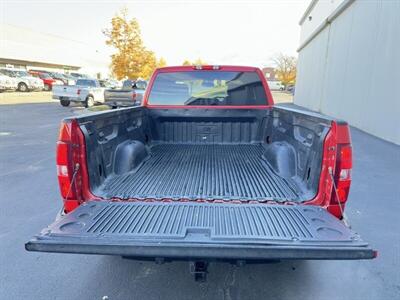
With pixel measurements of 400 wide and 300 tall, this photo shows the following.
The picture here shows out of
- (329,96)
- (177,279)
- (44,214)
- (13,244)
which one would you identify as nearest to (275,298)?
(177,279)

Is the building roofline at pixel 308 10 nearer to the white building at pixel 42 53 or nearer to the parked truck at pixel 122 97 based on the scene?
the parked truck at pixel 122 97

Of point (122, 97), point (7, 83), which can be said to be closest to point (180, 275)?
Answer: point (122, 97)

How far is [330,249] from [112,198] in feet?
5.97

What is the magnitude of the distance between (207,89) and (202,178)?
6.13 ft

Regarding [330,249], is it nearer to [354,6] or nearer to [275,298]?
[275,298]

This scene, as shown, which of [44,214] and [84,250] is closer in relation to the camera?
[84,250]

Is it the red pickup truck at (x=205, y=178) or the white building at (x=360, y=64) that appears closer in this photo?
the red pickup truck at (x=205, y=178)

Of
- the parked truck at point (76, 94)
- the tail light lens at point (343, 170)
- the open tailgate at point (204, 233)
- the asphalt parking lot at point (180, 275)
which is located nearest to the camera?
the open tailgate at point (204, 233)

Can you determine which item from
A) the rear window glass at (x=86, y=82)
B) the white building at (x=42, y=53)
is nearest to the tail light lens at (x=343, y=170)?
the rear window glass at (x=86, y=82)

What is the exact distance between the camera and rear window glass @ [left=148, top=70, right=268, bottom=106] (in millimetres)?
4355

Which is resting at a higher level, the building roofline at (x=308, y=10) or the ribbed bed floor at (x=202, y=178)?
the building roofline at (x=308, y=10)

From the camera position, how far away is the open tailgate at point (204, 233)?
1674 mm

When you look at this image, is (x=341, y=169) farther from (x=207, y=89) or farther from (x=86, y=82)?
(x=86, y=82)

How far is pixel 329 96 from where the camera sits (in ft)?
53.8
